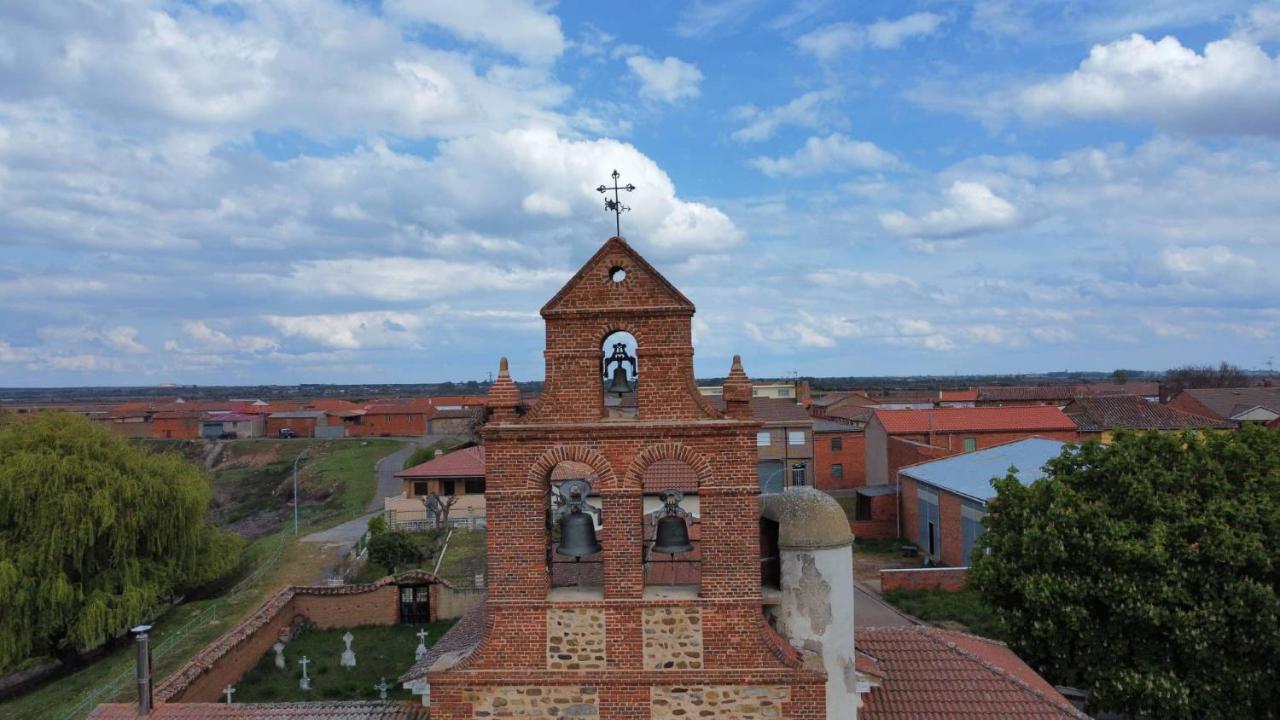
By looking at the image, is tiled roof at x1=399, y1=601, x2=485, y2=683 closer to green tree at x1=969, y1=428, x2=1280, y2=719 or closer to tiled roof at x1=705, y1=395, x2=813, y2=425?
green tree at x1=969, y1=428, x2=1280, y2=719

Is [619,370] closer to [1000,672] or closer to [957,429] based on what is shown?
[1000,672]

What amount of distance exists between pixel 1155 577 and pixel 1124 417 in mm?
38045

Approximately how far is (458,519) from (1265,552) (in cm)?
3449

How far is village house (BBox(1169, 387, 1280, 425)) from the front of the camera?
57.0 m

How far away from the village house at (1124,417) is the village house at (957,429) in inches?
75.1

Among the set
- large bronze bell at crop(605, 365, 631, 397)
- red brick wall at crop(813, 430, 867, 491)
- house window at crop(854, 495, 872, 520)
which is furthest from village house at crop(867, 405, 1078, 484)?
large bronze bell at crop(605, 365, 631, 397)

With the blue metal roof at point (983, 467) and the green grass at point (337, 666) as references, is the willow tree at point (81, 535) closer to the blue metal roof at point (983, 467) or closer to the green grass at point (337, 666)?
the green grass at point (337, 666)

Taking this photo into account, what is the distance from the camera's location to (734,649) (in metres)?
8.73

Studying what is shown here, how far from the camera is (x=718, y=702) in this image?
8680mm

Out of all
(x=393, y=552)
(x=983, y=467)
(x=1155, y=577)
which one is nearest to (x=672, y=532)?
(x=1155, y=577)

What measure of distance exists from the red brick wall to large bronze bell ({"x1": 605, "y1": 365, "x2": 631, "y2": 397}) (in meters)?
40.5

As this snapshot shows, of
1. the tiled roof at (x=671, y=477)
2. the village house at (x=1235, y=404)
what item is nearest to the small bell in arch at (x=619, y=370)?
the tiled roof at (x=671, y=477)

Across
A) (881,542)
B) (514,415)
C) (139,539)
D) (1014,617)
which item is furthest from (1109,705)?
(139,539)

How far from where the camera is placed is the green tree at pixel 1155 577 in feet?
42.9
